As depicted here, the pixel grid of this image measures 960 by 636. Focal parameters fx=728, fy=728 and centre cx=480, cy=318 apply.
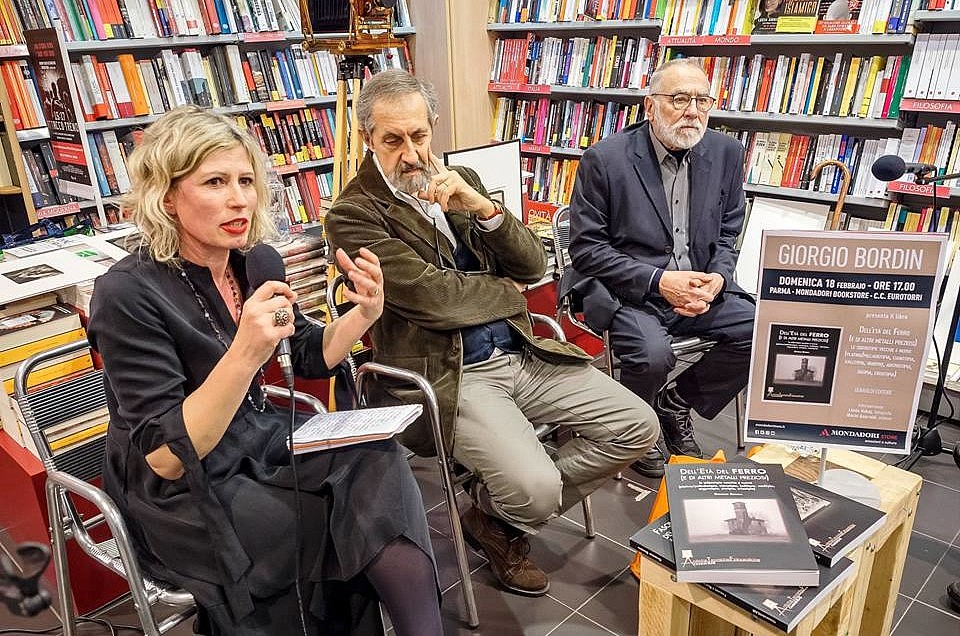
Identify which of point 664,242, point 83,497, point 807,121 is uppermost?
point 807,121

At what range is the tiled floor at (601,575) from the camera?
6.35 feet

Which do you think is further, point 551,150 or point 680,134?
point 551,150

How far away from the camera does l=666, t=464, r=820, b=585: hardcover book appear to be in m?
1.25

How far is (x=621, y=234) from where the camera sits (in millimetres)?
2492

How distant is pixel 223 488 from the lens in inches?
56.2

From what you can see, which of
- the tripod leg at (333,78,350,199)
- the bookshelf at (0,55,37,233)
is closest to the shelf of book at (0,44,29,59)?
the bookshelf at (0,55,37,233)

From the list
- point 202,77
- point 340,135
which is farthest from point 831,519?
→ point 202,77

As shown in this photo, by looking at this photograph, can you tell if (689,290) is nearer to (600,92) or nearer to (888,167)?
(888,167)

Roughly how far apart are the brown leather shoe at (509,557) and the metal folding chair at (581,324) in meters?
0.78

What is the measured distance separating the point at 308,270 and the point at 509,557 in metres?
1.27

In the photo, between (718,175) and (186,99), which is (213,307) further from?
(186,99)

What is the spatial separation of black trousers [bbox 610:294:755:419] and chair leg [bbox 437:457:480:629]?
834 mm

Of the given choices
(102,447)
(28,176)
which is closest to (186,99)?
(28,176)

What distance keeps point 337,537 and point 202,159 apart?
2.59 ft
